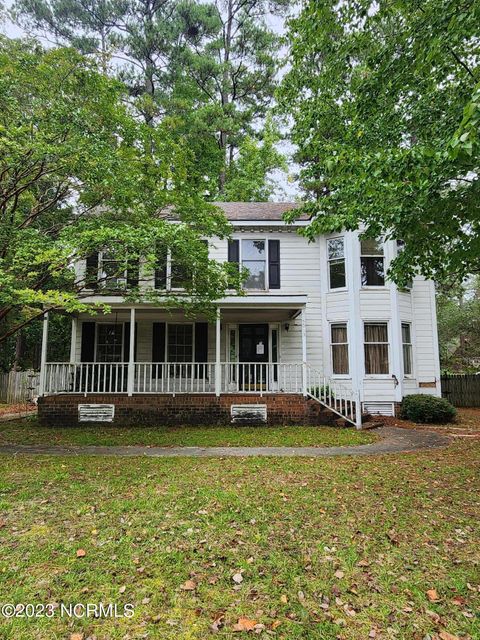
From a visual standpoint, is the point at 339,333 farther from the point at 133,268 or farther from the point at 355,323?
the point at 133,268

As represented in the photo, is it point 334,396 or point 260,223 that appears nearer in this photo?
point 334,396

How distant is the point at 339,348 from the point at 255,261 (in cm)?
420

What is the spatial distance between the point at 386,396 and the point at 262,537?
1015 cm

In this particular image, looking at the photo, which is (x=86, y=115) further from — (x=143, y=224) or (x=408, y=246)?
(x=408, y=246)

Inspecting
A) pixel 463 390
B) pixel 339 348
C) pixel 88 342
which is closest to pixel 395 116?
pixel 339 348

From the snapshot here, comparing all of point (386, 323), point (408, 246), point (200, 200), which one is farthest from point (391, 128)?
point (386, 323)

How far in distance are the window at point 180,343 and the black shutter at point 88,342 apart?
2603mm

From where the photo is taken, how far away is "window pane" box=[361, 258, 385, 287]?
539 inches

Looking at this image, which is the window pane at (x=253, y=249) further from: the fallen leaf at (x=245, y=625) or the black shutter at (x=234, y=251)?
the fallen leaf at (x=245, y=625)

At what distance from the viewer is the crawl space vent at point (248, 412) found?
1140 centimetres

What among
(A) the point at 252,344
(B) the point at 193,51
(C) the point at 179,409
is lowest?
(C) the point at 179,409

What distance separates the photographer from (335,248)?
14031mm

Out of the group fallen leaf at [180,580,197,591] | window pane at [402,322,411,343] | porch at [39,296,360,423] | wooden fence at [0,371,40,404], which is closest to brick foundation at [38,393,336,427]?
porch at [39,296,360,423]

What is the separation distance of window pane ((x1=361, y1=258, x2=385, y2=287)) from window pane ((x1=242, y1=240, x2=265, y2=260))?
3.52 metres
